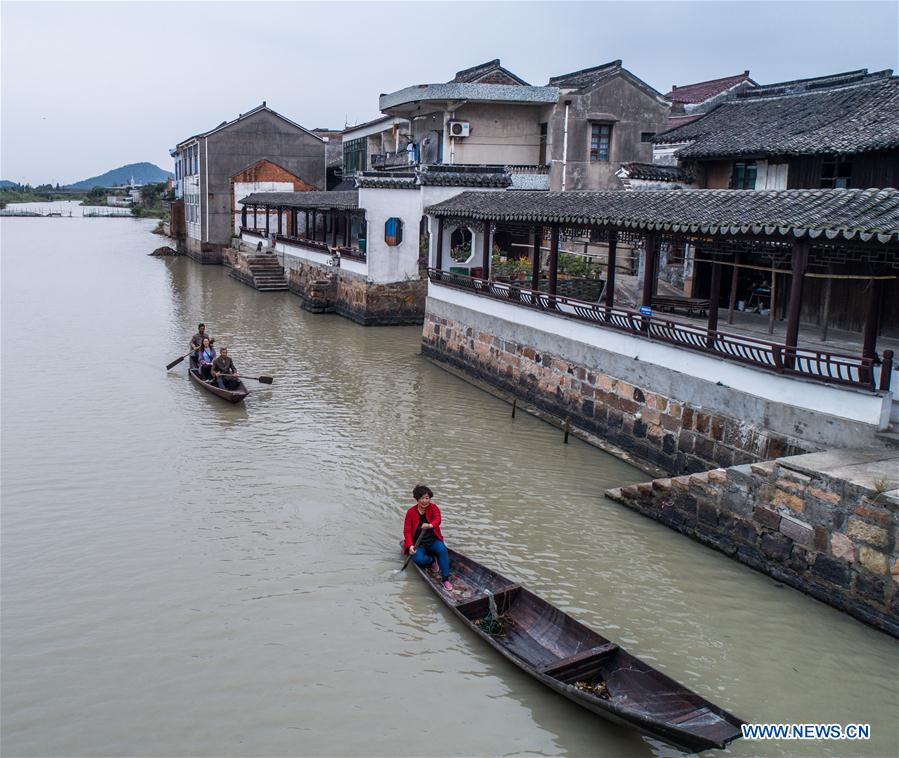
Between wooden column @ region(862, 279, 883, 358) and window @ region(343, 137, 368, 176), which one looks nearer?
wooden column @ region(862, 279, 883, 358)

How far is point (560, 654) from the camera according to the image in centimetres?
870

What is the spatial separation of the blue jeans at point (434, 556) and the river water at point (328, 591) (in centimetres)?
36

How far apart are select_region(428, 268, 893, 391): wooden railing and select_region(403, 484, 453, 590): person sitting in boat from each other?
5573 millimetres

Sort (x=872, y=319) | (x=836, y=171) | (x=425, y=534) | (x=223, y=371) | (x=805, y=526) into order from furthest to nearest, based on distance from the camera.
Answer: (x=223, y=371) < (x=836, y=171) < (x=872, y=319) < (x=425, y=534) < (x=805, y=526)

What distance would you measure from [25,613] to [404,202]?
68.0 ft

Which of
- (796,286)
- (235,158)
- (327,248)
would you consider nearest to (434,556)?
(796,286)

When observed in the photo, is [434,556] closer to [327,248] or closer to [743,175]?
[743,175]

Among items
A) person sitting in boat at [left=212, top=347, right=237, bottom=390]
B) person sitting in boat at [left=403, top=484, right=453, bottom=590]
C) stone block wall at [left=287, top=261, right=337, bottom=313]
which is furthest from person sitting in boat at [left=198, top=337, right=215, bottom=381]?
stone block wall at [left=287, top=261, right=337, bottom=313]

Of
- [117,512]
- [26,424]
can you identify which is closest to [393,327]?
[26,424]

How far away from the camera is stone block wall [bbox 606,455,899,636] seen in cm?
919

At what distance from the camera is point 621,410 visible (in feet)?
51.8

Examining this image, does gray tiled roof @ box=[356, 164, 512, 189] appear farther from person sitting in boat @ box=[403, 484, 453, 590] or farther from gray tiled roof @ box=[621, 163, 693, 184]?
person sitting in boat @ box=[403, 484, 453, 590]

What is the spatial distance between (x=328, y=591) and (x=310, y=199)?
29.4 metres

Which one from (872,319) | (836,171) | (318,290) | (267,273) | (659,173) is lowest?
(318,290)
